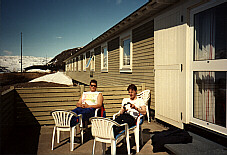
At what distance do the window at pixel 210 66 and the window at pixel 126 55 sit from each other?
3.35m

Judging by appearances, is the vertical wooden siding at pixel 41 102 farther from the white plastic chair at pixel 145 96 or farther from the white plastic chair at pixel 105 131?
the white plastic chair at pixel 105 131

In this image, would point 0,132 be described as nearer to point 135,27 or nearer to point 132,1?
point 135,27

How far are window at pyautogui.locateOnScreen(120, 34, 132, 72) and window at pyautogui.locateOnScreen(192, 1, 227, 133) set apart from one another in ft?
11.0

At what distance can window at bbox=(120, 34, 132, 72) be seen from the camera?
7308mm

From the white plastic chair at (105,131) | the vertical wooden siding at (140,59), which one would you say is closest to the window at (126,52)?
the vertical wooden siding at (140,59)

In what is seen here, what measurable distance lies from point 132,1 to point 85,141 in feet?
20.1

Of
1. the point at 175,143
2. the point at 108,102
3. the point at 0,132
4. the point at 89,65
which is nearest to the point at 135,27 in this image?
the point at 108,102

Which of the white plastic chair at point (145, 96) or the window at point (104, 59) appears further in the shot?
the window at point (104, 59)

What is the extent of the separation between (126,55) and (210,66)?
4365mm

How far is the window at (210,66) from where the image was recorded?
337 centimetres

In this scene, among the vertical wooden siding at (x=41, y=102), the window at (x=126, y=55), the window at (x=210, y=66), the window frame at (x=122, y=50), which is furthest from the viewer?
the window at (x=126, y=55)

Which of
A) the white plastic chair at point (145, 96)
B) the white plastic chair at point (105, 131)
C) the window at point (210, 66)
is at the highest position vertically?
the window at point (210, 66)

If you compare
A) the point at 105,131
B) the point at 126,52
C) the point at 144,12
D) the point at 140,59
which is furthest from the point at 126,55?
the point at 105,131

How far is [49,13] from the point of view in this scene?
8.36 m
